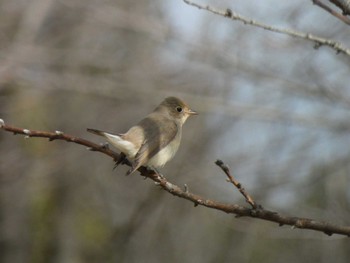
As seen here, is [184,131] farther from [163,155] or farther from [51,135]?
[51,135]

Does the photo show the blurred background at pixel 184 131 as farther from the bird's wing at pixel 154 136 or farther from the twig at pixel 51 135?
the twig at pixel 51 135

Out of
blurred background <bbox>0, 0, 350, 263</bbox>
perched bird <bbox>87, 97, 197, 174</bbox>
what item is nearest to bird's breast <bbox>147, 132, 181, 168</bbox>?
perched bird <bbox>87, 97, 197, 174</bbox>

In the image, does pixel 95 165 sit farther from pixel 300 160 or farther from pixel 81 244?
pixel 300 160

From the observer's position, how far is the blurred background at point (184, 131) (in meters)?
8.01

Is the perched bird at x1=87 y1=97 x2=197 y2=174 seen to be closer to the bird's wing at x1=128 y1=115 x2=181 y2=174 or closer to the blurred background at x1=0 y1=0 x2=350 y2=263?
the bird's wing at x1=128 y1=115 x2=181 y2=174

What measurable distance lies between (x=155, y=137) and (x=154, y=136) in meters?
0.01

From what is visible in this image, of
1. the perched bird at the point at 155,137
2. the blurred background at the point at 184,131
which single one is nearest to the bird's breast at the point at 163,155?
the perched bird at the point at 155,137

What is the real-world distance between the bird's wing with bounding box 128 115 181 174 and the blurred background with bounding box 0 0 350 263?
170cm

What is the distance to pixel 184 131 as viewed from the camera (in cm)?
1130

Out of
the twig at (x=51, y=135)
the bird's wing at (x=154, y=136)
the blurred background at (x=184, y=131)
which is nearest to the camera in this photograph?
the twig at (x=51, y=135)

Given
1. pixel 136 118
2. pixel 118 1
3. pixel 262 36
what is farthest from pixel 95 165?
pixel 262 36

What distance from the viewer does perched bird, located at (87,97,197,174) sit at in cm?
445

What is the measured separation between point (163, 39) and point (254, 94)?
1376mm

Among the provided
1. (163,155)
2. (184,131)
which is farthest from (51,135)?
(184,131)
